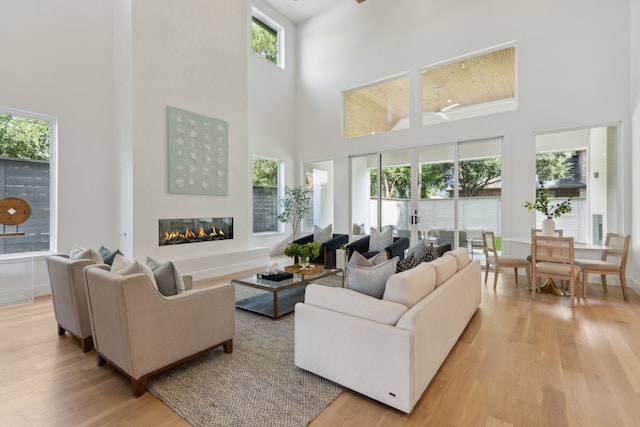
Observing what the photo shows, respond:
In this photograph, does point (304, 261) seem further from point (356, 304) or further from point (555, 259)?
point (555, 259)

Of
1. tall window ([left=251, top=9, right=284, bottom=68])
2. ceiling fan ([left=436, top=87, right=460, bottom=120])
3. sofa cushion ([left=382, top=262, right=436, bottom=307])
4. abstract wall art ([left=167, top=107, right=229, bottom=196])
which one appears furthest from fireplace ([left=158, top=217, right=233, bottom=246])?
ceiling fan ([left=436, top=87, right=460, bottom=120])

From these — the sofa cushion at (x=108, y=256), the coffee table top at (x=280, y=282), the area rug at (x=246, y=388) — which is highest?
the sofa cushion at (x=108, y=256)

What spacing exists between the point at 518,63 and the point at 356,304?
576 centimetres

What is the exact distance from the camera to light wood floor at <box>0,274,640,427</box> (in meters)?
1.77

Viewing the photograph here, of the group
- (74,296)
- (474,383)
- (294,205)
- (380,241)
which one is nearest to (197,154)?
(294,205)

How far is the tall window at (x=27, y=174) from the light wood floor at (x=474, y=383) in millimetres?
1497

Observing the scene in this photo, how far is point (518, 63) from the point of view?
5418mm

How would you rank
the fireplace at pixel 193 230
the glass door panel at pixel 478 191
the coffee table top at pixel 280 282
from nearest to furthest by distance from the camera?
1. the coffee table top at pixel 280 282
2. the fireplace at pixel 193 230
3. the glass door panel at pixel 478 191

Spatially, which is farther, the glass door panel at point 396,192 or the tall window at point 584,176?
the glass door panel at point 396,192

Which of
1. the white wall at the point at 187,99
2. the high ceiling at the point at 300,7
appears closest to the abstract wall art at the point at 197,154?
the white wall at the point at 187,99

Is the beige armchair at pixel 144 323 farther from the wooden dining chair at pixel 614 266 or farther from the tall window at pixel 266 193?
the tall window at pixel 266 193

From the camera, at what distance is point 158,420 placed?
1762 millimetres

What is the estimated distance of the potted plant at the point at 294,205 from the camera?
7.91 m

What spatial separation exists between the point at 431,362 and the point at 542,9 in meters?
6.29
